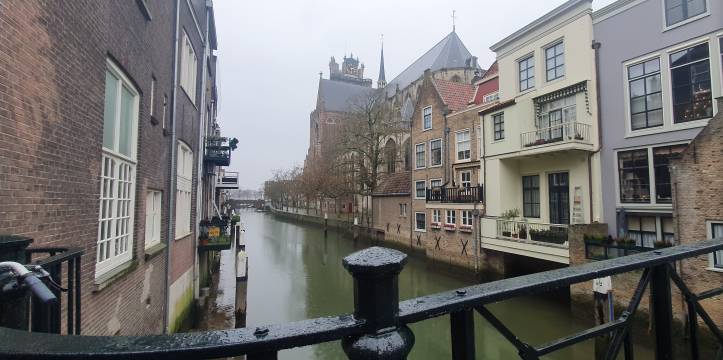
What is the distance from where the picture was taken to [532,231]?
13.6 metres

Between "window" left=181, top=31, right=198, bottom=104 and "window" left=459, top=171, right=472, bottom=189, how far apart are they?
13.6 metres

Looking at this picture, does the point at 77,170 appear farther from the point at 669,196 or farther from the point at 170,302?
the point at 669,196

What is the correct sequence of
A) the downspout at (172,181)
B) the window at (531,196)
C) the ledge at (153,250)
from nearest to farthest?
the ledge at (153,250), the downspout at (172,181), the window at (531,196)

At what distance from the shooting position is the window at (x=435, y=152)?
22.0 meters

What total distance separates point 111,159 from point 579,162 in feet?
46.9

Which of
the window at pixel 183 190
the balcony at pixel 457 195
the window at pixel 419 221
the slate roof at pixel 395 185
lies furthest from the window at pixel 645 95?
the slate roof at pixel 395 185

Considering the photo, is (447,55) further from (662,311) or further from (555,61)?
(662,311)

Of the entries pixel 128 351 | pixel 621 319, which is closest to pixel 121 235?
pixel 128 351

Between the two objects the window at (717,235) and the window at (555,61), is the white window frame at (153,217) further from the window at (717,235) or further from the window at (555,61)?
the window at (555,61)

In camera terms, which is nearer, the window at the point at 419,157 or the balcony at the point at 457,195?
the balcony at the point at 457,195

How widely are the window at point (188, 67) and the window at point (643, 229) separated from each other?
1454cm

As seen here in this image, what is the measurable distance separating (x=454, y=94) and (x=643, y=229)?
13.5 m

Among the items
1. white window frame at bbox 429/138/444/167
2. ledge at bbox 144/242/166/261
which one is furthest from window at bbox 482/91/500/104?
ledge at bbox 144/242/166/261

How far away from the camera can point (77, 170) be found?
13.3ft
